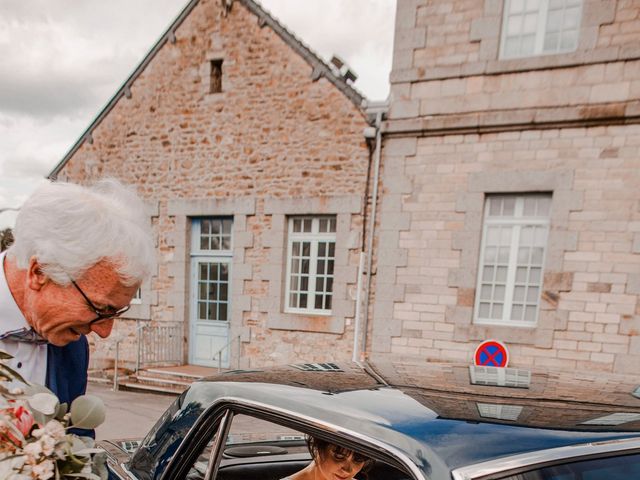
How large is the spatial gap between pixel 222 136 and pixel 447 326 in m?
5.22

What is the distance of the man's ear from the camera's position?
3.92ft

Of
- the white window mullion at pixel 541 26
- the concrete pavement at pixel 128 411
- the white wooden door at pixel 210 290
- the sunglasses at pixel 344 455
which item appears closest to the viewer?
the sunglasses at pixel 344 455

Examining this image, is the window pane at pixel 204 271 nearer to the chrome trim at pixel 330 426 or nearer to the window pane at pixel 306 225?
the window pane at pixel 306 225

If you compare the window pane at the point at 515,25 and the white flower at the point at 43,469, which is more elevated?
the window pane at the point at 515,25

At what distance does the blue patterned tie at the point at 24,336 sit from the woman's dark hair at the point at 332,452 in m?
0.97

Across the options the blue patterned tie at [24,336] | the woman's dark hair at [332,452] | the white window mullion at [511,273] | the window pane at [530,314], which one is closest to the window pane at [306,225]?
the white window mullion at [511,273]

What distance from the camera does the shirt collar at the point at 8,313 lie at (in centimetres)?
123

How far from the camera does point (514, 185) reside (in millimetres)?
5754

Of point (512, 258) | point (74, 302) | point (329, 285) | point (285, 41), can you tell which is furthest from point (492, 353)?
point (285, 41)

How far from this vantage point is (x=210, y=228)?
8023 millimetres

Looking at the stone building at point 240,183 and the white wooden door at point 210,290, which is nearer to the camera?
the stone building at point 240,183

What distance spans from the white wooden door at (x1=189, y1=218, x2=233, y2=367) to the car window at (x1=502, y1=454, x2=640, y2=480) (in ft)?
23.6

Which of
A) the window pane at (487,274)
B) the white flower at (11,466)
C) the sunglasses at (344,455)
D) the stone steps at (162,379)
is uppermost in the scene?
the white flower at (11,466)

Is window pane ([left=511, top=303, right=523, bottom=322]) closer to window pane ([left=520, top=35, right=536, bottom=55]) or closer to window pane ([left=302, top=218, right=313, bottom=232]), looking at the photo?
window pane ([left=302, top=218, right=313, bottom=232])
